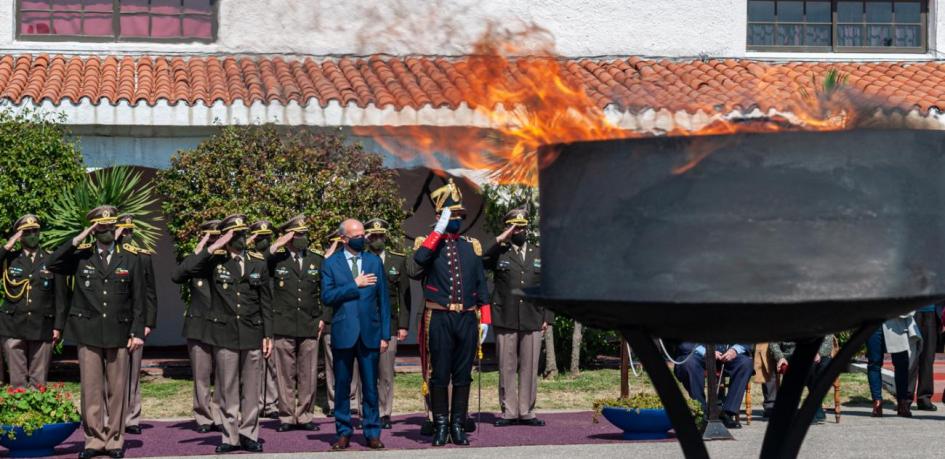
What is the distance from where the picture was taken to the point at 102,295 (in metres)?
10.8

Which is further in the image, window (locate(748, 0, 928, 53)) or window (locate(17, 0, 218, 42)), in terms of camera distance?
window (locate(748, 0, 928, 53))

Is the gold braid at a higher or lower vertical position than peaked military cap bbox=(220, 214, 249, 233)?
lower

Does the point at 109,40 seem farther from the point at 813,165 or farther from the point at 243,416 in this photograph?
the point at 813,165

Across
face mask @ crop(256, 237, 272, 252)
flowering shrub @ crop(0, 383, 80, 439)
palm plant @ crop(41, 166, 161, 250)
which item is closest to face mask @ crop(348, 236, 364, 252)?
face mask @ crop(256, 237, 272, 252)

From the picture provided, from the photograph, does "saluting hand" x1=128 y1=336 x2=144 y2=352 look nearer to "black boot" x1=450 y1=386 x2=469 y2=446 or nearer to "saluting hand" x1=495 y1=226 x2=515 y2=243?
"black boot" x1=450 y1=386 x2=469 y2=446

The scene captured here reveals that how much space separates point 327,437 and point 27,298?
10.6ft

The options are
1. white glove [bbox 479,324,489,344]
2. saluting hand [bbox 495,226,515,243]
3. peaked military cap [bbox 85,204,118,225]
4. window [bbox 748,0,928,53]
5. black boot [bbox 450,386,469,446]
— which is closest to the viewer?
peaked military cap [bbox 85,204,118,225]

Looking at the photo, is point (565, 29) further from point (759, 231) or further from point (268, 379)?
point (759, 231)

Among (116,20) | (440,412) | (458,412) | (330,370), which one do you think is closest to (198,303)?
(440,412)

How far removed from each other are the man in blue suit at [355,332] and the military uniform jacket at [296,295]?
1.99m

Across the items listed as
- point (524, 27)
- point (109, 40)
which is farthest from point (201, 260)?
point (109, 40)

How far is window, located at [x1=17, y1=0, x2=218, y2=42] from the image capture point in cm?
1975

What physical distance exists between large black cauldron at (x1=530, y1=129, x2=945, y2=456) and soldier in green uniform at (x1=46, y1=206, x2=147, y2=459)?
5987mm

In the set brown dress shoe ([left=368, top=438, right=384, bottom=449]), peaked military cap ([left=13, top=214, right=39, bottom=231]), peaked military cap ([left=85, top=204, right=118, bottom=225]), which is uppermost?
peaked military cap ([left=85, top=204, right=118, bottom=225])
